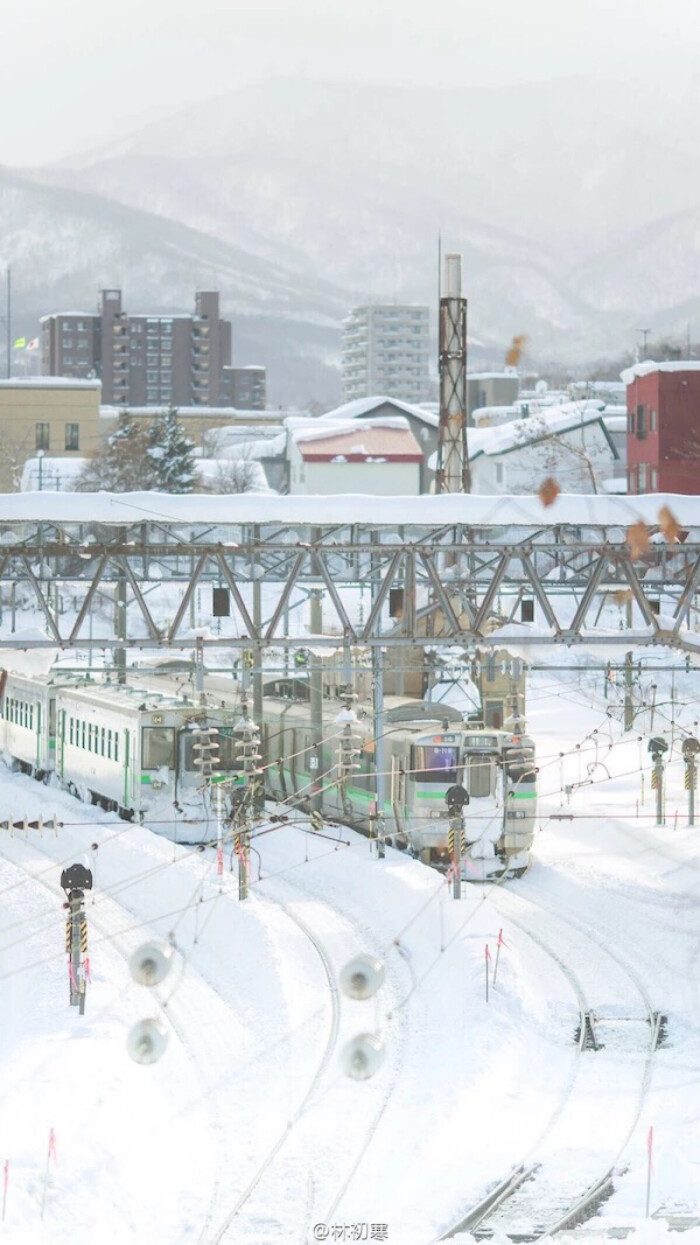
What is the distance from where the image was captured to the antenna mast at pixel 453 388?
175 feet

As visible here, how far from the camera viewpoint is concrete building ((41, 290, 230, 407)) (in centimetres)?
18588

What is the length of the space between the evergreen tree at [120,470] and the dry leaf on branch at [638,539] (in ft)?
155

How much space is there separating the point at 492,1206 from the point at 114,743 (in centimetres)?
2187

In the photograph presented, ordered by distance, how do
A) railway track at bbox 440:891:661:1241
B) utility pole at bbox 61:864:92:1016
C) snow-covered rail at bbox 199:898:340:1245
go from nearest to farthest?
snow-covered rail at bbox 199:898:340:1245 → railway track at bbox 440:891:661:1241 → utility pole at bbox 61:864:92:1016

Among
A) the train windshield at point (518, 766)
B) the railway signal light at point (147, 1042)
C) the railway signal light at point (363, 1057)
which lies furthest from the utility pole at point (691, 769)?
the railway signal light at point (147, 1042)

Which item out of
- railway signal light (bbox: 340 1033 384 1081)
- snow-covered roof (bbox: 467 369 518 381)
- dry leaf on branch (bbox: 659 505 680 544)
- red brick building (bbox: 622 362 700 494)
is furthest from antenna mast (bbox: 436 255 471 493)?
snow-covered roof (bbox: 467 369 518 381)

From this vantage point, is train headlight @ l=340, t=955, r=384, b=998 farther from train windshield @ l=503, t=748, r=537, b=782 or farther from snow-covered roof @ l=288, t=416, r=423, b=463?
snow-covered roof @ l=288, t=416, r=423, b=463

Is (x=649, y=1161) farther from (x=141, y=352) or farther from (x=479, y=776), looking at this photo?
Answer: (x=141, y=352)

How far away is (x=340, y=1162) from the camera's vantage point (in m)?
18.1

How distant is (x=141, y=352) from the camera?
190 m

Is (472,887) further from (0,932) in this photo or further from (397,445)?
(397,445)

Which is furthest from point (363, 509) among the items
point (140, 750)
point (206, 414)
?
point (206, 414)

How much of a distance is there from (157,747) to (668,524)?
11644mm

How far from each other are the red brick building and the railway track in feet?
113
